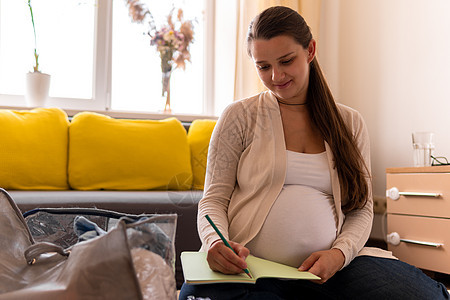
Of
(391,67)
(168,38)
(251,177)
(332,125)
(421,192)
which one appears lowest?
(421,192)

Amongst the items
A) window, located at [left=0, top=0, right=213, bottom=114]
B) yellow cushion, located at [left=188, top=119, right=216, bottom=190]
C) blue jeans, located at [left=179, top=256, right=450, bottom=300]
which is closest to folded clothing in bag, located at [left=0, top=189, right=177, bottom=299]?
blue jeans, located at [left=179, top=256, right=450, bottom=300]

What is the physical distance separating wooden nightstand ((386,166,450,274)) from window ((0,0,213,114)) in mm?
1488

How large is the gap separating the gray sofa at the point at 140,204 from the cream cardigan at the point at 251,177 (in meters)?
0.75

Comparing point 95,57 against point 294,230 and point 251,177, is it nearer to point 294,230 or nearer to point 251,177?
point 251,177

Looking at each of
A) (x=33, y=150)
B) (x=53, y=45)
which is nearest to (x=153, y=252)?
(x=33, y=150)

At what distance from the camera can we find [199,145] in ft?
8.58

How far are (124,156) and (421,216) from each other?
143cm

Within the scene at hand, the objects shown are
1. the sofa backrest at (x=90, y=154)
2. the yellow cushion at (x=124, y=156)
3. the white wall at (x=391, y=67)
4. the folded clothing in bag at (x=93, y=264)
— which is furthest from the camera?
the white wall at (x=391, y=67)

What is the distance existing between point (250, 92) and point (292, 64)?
176 centimetres

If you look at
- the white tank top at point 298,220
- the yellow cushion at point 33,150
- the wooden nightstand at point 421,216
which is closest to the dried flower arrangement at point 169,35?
the yellow cushion at point 33,150

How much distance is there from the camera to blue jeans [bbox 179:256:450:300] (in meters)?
0.97

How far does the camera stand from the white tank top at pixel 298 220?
1.06 meters

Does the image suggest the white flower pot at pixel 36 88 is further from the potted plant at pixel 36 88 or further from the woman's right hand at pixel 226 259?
the woman's right hand at pixel 226 259

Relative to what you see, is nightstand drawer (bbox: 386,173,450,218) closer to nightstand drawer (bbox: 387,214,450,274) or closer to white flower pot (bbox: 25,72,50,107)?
nightstand drawer (bbox: 387,214,450,274)
